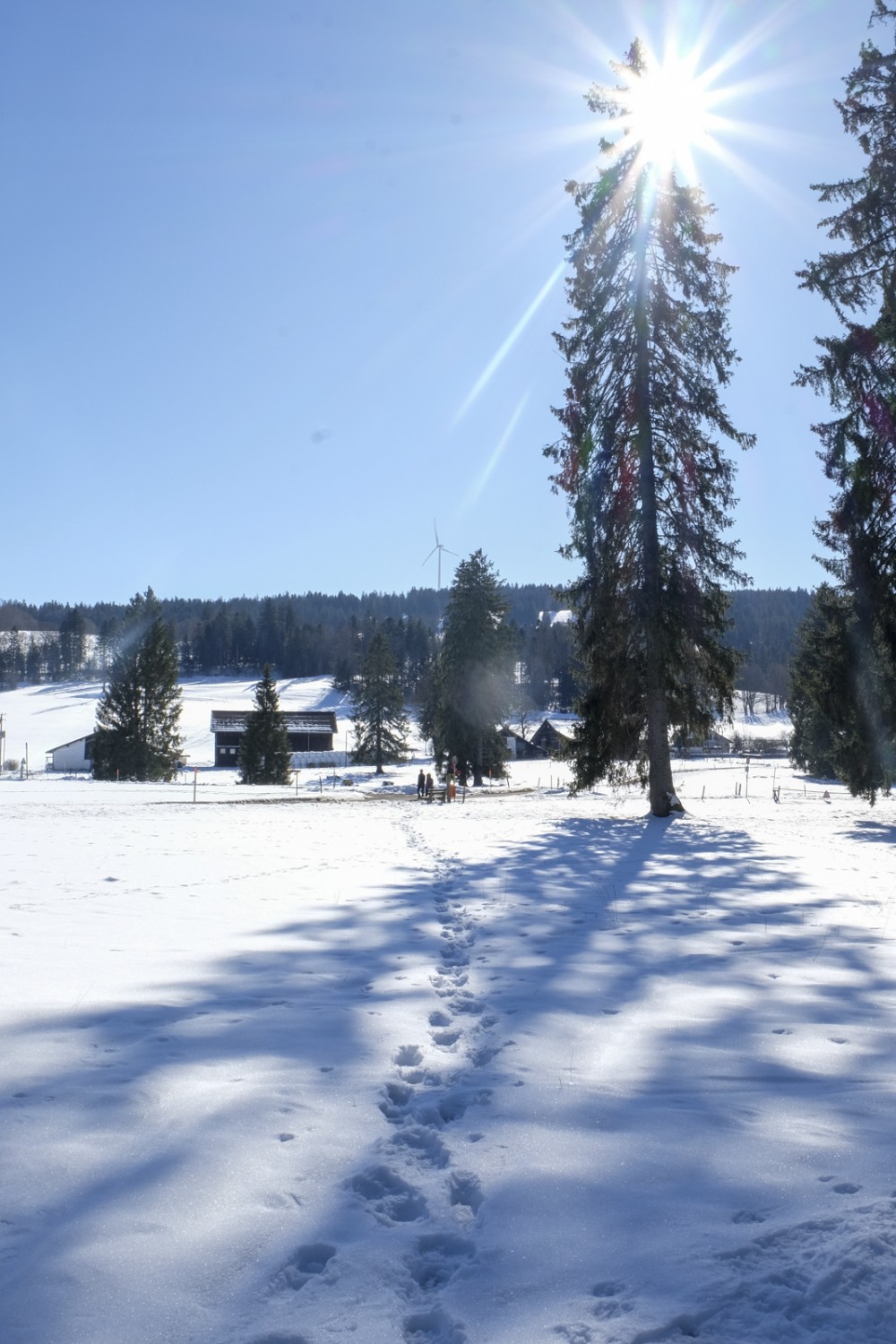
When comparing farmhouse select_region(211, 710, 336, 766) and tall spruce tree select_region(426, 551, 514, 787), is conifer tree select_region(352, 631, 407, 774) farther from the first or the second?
tall spruce tree select_region(426, 551, 514, 787)

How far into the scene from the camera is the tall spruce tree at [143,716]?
49594 millimetres

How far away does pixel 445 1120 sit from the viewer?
3609 mm

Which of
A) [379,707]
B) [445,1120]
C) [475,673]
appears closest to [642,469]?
[445,1120]

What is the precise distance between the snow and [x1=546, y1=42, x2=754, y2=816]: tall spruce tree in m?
11.1

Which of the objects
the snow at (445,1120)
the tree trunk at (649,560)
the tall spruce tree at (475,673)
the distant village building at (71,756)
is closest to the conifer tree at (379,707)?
the tall spruce tree at (475,673)

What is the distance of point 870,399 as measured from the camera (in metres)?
16.4

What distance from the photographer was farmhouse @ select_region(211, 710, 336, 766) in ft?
270

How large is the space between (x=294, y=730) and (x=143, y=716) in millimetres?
36292

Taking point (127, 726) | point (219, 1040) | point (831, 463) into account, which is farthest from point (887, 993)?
point (127, 726)

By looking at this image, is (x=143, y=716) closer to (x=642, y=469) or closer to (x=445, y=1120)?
(x=642, y=469)

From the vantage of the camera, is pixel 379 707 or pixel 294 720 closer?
pixel 379 707

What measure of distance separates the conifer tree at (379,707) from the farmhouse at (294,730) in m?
15.6

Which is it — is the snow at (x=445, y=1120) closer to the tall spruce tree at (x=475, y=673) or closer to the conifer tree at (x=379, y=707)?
the tall spruce tree at (x=475, y=673)

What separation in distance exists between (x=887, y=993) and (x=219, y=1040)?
393cm
